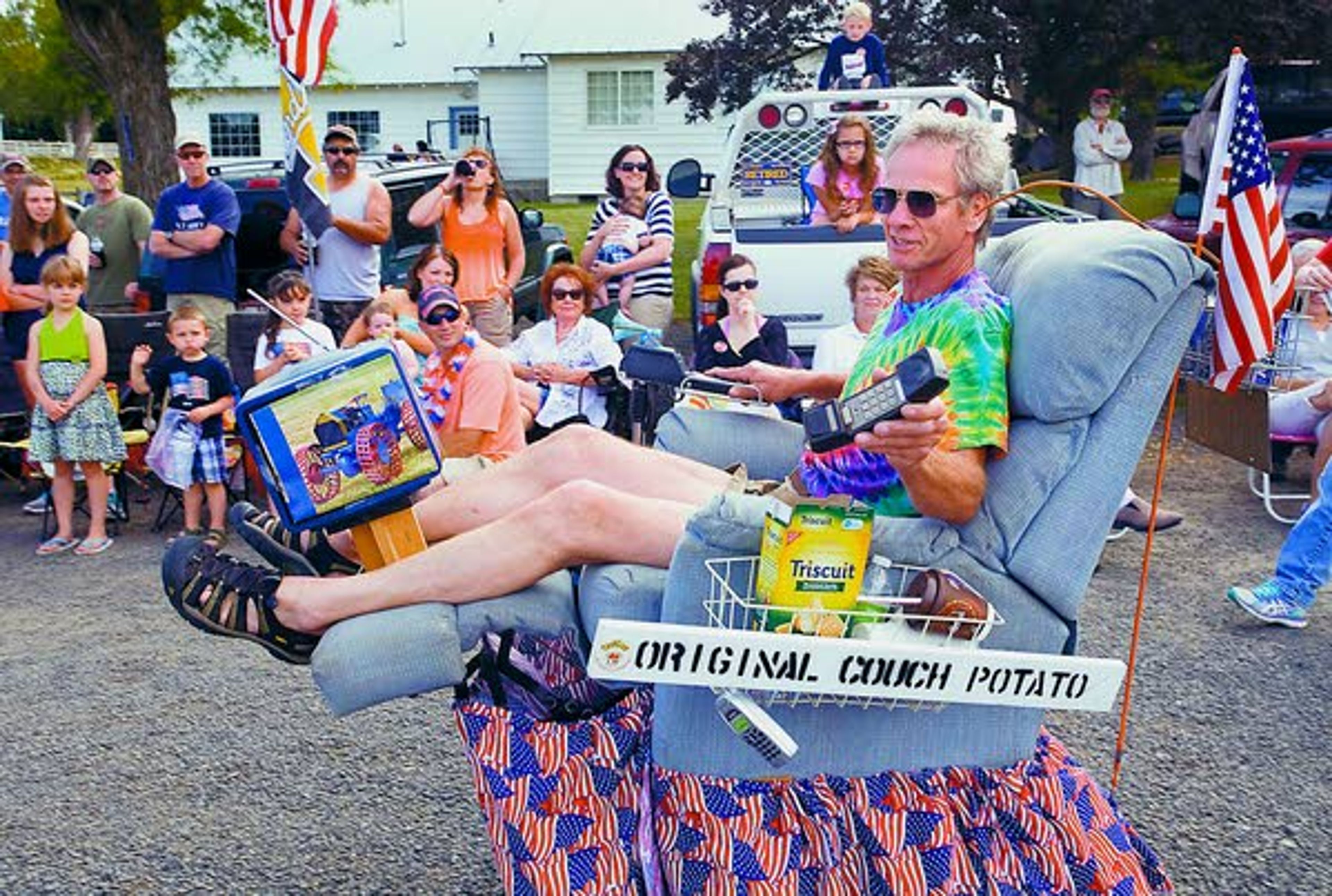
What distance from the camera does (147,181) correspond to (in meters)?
13.7

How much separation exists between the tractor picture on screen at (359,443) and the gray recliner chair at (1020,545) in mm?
396

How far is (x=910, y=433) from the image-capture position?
2781 mm

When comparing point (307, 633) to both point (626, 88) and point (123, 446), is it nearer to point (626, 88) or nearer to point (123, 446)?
point (123, 446)

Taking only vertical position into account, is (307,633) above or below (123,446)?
above

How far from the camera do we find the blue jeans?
5980mm

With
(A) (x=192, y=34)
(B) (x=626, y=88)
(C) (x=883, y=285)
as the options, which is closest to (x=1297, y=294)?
(C) (x=883, y=285)

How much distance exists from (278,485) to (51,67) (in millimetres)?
31352

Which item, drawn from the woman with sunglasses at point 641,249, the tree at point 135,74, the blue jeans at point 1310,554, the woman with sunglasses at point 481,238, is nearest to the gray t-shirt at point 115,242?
the woman with sunglasses at point 481,238

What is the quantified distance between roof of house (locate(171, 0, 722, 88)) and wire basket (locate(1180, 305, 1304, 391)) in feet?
87.6

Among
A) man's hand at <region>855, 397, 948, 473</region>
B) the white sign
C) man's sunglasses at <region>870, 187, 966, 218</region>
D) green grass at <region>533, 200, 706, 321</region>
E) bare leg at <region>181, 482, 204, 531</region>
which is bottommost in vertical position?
bare leg at <region>181, 482, 204, 531</region>

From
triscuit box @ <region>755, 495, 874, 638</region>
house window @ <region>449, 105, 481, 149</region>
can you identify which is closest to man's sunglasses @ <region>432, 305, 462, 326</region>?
triscuit box @ <region>755, 495, 874, 638</region>

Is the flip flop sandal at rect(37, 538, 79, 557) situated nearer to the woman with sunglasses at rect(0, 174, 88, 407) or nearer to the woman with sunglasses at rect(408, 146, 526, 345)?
the woman with sunglasses at rect(0, 174, 88, 407)

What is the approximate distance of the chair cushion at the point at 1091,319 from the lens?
3.20 meters

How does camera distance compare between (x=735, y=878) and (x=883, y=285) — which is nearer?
(x=735, y=878)
